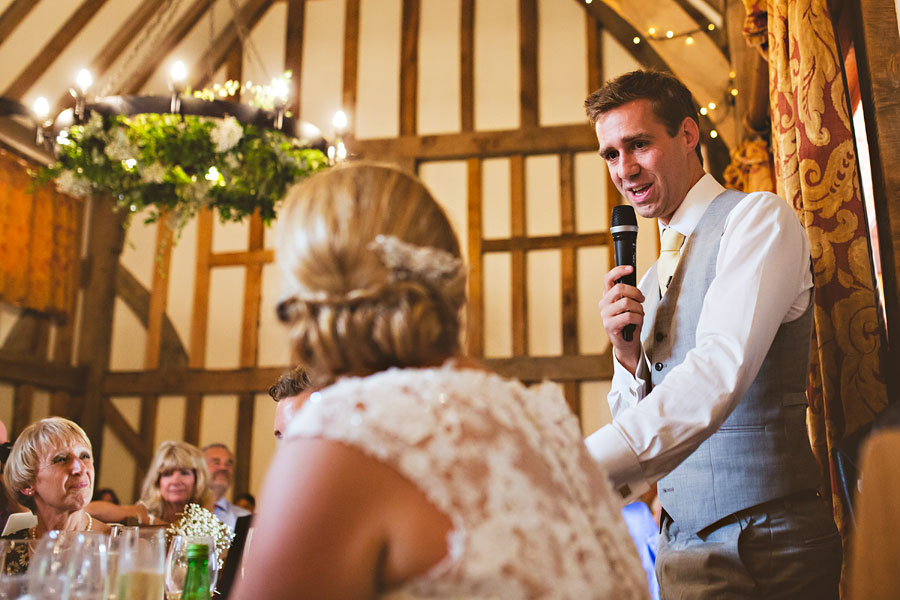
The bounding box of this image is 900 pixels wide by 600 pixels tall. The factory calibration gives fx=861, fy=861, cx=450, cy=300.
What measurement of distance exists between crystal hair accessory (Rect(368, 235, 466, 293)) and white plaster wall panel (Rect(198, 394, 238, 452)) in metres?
6.84

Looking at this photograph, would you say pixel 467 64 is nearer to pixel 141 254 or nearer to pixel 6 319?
pixel 141 254

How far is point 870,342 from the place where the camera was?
5.98 feet

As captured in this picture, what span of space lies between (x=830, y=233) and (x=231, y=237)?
265 inches

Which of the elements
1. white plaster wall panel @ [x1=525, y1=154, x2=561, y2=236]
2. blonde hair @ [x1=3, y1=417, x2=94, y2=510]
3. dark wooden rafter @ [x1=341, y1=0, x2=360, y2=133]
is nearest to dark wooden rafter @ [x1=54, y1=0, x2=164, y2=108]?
dark wooden rafter @ [x1=341, y1=0, x2=360, y2=133]

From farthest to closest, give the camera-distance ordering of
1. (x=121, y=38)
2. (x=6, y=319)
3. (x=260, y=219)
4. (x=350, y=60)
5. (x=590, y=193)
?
(x=350, y=60), (x=121, y=38), (x=590, y=193), (x=6, y=319), (x=260, y=219)

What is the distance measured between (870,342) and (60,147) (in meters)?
3.29

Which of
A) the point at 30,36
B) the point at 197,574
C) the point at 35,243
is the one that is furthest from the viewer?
the point at 35,243

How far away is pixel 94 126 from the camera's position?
142 inches

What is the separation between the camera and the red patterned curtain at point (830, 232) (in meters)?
1.83

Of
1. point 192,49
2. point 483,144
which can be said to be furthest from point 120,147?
point 192,49

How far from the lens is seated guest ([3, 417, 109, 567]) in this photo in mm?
3084

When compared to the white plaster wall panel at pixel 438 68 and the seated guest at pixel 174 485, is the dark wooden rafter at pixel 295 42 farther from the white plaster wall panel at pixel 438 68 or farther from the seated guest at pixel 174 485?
the seated guest at pixel 174 485

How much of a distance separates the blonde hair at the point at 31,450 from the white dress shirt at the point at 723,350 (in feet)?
7.65

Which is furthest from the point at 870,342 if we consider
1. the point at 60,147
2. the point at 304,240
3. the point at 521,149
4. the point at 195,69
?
the point at 195,69
